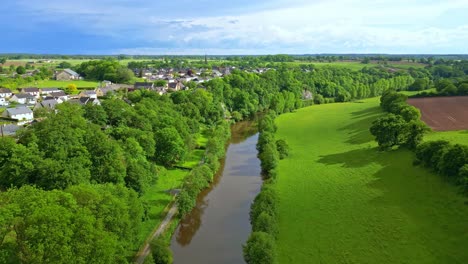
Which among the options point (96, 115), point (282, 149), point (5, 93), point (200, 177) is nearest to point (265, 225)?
point (200, 177)

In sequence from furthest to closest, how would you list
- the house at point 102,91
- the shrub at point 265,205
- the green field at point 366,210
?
the house at point 102,91, the shrub at point 265,205, the green field at point 366,210

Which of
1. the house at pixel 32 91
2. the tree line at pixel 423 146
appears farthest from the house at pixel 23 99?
the tree line at pixel 423 146

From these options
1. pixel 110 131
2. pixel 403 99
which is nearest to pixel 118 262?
pixel 110 131

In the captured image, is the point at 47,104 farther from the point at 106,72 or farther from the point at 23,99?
the point at 106,72

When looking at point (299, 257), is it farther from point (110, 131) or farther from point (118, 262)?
point (110, 131)

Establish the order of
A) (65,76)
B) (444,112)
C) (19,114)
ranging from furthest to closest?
(65,76), (444,112), (19,114)

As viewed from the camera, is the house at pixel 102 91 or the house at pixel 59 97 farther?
the house at pixel 102 91

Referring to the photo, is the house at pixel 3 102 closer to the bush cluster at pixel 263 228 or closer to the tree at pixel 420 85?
the bush cluster at pixel 263 228
